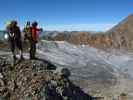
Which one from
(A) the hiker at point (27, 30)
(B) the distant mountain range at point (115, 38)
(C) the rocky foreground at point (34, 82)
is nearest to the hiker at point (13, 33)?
(A) the hiker at point (27, 30)

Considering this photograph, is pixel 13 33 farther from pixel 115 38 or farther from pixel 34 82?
pixel 115 38

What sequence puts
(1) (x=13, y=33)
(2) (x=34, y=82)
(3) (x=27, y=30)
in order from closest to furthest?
(2) (x=34, y=82) < (1) (x=13, y=33) < (3) (x=27, y=30)

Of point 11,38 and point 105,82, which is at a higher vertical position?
point 11,38

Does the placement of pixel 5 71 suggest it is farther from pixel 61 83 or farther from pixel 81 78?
pixel 81 78

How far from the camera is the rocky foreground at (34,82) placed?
11.6m

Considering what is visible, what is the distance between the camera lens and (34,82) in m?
12.0

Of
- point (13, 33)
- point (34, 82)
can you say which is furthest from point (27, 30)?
point (34, 82)

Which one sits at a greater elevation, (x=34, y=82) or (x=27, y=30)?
(x=27, y=30)

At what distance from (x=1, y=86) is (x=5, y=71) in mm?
912

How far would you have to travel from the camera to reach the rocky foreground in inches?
456

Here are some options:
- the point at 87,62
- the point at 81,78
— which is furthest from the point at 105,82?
the point at 87,62

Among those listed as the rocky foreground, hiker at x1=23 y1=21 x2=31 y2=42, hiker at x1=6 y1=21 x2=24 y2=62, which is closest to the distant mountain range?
hiker at x1=23 y1=21 x2=31 y2=42

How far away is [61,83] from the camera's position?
41.7 ft

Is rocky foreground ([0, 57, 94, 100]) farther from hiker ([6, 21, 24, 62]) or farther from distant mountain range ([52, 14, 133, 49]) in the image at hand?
distant mountain range ([52, 14, 133, 49])
